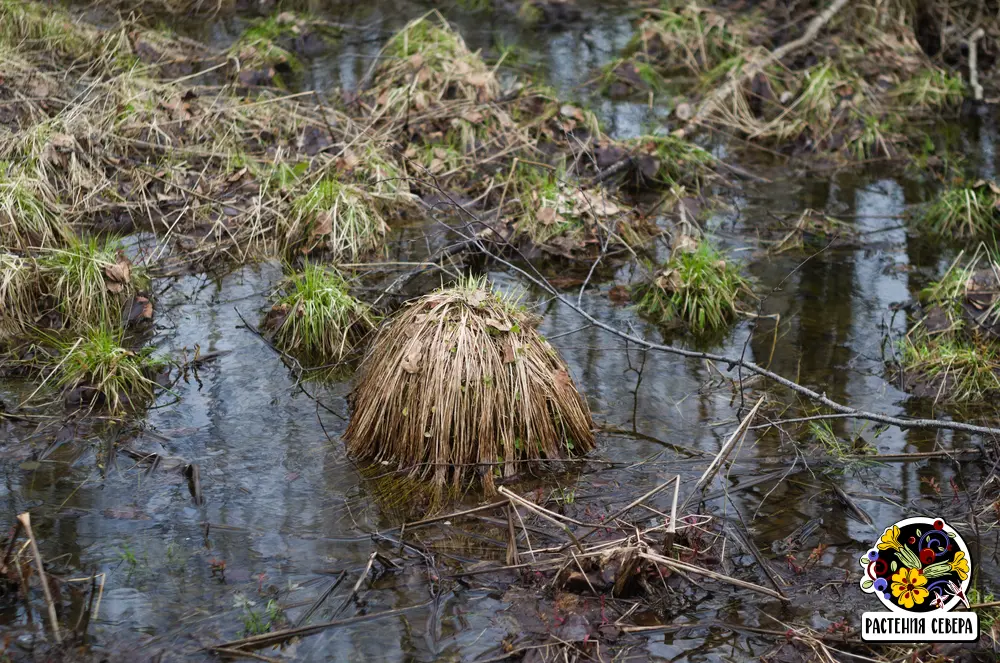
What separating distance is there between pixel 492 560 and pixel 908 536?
176cm

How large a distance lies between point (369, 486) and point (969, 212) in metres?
5.41

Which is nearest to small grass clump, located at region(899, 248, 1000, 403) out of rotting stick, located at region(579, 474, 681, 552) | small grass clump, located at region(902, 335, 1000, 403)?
small grass clump, located at region(902, 335, 1000, 403)

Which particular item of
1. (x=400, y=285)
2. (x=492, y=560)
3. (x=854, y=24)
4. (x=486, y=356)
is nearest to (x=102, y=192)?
(x=400, y=285)

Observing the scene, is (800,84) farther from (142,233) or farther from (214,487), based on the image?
(214,487)

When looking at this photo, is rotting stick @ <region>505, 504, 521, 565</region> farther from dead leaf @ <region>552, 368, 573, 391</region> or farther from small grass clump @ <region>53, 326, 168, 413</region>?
small grass clump @ <region>53, 326, 168, 413</region>

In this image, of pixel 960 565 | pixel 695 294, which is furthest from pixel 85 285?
pixel 960 565

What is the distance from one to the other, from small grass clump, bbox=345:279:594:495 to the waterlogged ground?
0.82 feet

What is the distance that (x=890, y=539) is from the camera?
4238 mm

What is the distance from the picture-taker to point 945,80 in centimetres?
1034

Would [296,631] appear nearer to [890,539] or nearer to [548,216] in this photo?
[890,539]

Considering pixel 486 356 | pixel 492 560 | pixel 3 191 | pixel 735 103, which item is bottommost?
pixel 492 560

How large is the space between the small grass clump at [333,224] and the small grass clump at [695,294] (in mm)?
2014

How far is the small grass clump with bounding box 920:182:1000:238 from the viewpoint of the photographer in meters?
7.86

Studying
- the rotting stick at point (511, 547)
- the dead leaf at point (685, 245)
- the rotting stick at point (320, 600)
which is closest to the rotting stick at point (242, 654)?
the rotting stick at point (320, 600)
